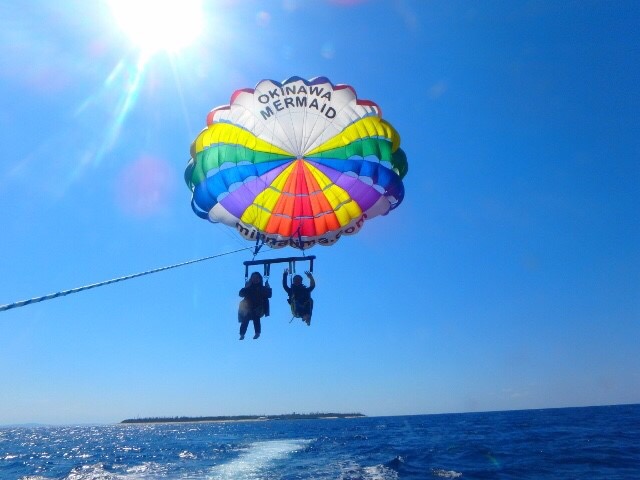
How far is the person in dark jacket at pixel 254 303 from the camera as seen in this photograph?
9.15m

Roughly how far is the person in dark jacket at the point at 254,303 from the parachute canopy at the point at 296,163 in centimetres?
157

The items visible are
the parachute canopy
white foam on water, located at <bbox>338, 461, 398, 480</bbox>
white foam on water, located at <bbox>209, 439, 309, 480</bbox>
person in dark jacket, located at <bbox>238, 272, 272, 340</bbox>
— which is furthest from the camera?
white foam on water, located at <bbox>209, 439, 309, 480</bbox>

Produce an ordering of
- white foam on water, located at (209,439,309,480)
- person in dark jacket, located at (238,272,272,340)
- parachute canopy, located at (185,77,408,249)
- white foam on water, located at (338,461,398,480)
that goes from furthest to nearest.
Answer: white foam on water, located at (209,439,309,480) < white foam on water, located at (338,461,398,480) < parachute canopy, located at (185,77,408,249) < person in dark jacket, located at (238,272,272,340)

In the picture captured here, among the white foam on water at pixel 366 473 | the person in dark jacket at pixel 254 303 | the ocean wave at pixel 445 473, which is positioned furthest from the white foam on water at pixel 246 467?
the person in dark jacket at pixel 254 303

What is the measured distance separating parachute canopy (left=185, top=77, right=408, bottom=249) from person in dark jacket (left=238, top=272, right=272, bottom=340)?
157 cm

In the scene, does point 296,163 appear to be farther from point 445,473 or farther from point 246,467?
point 246,467

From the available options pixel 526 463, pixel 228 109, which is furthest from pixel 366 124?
pixel 526 463

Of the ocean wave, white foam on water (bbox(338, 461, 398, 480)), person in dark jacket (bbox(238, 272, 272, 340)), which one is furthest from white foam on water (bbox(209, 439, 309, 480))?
person in dark jacket (bbox(238, 272, 272, 340))

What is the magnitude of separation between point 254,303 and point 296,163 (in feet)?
10.5

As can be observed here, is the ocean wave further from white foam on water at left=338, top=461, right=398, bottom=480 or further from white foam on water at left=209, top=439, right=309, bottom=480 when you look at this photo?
white foam on water at left=209, top=439, right=309, bottom=480

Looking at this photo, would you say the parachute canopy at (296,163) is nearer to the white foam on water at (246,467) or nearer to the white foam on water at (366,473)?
the white foam on water at (366,473)

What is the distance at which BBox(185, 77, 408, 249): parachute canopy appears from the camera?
33.0 ft

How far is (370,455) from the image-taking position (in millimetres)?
24578

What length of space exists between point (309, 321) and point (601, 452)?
60.0ft
